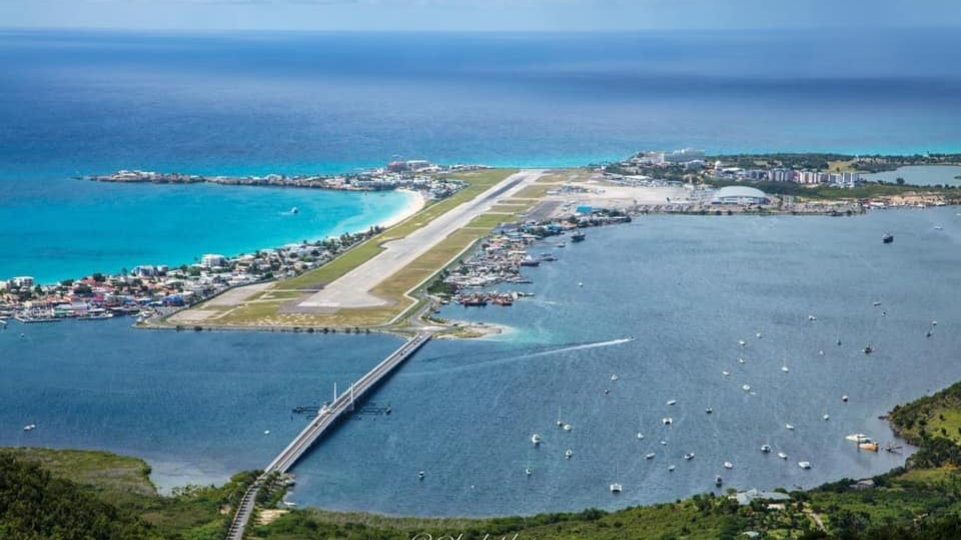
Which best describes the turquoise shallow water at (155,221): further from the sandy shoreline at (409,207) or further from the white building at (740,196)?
the white building at (740,196)

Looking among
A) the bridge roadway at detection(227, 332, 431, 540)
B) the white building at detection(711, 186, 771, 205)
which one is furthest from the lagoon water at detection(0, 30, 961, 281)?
the bridge roadway at detection(227, 332, 431, 540)

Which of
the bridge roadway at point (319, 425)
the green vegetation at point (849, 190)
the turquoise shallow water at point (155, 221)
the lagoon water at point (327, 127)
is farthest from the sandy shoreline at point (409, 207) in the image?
the bridge roadway at point (319, 425)

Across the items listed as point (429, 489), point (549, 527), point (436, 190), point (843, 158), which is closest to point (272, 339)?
point (429, 489)

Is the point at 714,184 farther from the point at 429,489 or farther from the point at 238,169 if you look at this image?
the point at 429,489

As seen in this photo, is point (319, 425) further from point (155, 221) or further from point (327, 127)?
point (327, 127)

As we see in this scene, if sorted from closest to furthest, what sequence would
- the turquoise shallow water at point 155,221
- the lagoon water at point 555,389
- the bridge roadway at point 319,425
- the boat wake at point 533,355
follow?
the bridge roadway at point 319,425 < the lagoon water at point 555,389 < the boat wake at point 533,355 < the turquoise shallow water at point 155,221

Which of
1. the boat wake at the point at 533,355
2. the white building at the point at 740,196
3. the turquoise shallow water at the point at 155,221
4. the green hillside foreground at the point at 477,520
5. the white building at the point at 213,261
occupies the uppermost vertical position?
the white building at the point at 740,196
